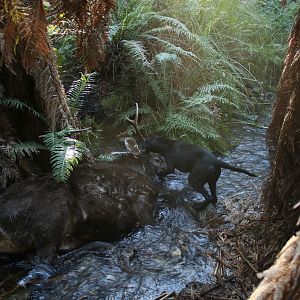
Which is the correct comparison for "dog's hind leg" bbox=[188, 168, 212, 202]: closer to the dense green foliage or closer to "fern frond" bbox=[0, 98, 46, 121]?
the dense green foliage

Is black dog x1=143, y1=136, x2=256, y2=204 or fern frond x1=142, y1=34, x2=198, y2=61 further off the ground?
fern frond x1=142, y1=34, x2=198, y2=61

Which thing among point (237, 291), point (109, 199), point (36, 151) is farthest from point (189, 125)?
point (237, 291)

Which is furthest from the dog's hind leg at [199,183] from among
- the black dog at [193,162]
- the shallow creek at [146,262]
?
the shallow creek at [146,262]

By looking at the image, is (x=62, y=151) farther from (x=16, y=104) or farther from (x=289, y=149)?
(x=289, y=149)

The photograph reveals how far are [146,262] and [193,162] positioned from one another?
Answer: 1.75 meters

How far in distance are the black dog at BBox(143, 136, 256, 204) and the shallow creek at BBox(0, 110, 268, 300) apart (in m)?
0.26

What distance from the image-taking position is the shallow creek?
3.55 meters

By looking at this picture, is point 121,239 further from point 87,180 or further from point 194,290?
point 194,290

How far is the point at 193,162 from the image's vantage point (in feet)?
17.6

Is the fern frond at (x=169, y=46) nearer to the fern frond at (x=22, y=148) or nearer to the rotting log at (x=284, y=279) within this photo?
the fern frond at (x=22, y=148)

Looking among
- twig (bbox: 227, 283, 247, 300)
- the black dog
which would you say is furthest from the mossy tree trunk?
the black dog

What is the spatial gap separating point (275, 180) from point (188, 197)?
2.75 metres

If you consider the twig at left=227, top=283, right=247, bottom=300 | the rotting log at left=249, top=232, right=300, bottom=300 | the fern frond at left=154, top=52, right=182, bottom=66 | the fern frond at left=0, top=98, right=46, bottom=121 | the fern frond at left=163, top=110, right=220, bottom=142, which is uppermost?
the fern frond at left=154, top=52, right=182, bottom=66

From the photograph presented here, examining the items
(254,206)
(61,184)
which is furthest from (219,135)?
(61,184)
